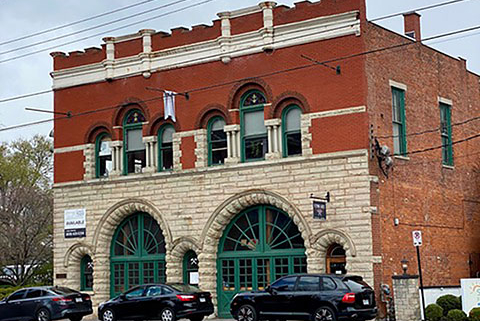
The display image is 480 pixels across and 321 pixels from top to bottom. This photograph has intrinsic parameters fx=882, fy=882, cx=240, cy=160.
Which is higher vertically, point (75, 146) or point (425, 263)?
point (75, 146)

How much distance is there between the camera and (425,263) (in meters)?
31.7

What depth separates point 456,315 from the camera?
26.5m

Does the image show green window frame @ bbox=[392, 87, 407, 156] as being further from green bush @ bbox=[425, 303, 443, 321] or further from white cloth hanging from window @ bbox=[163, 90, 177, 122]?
white cloth hanging from window @ bbox=[163, 90, 177, 122]

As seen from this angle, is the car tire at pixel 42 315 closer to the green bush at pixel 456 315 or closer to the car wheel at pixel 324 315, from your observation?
the car wheel at pixel 324 315

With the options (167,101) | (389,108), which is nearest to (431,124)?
(389,108)

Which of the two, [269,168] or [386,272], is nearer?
[386,272]

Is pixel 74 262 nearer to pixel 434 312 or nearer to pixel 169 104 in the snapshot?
pixel 169 104

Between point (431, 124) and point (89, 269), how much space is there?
15.2 m

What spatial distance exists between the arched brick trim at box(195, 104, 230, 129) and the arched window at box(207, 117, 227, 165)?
189 mm

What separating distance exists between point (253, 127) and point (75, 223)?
30.8 feet

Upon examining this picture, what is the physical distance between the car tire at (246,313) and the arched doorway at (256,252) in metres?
4.02

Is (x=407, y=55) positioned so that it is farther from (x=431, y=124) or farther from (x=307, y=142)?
(x=307, y=142)

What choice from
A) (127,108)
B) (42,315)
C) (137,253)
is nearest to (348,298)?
(42,315)

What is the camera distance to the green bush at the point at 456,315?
1042 inches
